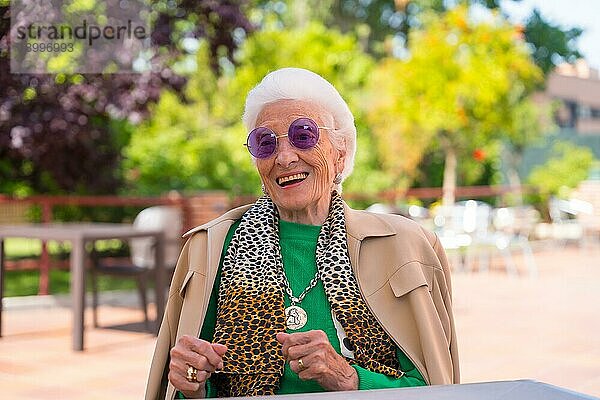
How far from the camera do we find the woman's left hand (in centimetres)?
191

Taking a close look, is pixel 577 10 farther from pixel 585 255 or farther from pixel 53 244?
pixel 53 244

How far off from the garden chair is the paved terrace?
1.07 ft

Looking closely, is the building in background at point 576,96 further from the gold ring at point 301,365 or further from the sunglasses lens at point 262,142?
the gold ring at point 301,365

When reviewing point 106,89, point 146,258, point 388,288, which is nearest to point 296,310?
point 388,288

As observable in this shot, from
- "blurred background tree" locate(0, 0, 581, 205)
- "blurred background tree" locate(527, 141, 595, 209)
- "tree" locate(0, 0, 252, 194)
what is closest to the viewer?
"tree" locate(0, 0, 252, 194)

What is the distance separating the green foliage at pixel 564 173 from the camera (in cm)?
1769

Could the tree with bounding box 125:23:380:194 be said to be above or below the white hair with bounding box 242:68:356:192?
above

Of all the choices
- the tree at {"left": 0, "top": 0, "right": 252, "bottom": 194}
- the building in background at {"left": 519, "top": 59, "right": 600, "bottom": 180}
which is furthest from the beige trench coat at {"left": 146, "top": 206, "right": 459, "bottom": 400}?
the building in background at {"left": 519, "top": 59, "right": 600, "bottom": 180}

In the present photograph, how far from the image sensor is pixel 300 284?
2193 millimetres

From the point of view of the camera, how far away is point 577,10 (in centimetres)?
2505

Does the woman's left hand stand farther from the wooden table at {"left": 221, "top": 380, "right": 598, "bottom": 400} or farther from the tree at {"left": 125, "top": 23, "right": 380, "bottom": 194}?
the tree at {"left": 125, "top": 23, "right": 380, "bottom": 194}

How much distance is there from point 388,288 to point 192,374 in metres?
0.50

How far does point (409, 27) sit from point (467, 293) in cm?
1869

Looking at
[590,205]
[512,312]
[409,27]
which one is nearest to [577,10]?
[409,27]
